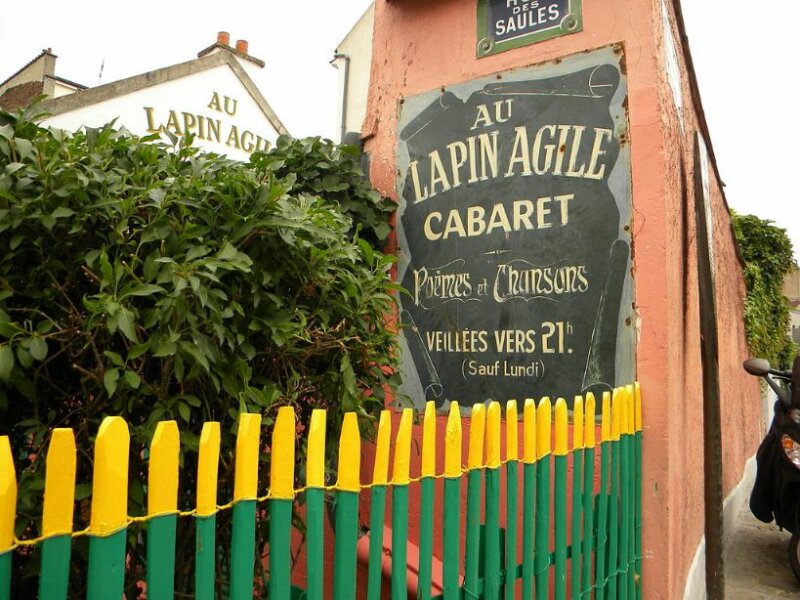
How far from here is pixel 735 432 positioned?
6789 mm

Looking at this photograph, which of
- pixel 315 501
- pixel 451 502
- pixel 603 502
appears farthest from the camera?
pixel 603 502

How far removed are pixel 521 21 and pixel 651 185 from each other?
1254mm

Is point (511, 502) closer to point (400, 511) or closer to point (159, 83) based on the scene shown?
point (400, 511)

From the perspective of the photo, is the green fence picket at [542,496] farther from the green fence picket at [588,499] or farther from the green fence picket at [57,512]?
the green fence picket at [57,512]

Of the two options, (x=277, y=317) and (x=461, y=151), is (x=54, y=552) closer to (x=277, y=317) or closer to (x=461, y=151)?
(x=277, y=317)

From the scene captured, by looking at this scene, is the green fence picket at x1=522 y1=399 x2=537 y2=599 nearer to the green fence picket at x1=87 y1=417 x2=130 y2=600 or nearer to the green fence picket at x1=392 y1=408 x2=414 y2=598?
the green fence picket at x1=392 y1=408 x2=414 y2=598

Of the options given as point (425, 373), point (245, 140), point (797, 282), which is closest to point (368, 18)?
point (245, 140)

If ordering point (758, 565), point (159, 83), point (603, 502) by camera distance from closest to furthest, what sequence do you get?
1. point (603, 502)
2. point (758, 565)
3. point (159, 83)

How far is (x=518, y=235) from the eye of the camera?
3.34 meters

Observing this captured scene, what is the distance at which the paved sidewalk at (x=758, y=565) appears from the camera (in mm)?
4578

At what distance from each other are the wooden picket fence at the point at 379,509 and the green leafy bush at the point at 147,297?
337mm

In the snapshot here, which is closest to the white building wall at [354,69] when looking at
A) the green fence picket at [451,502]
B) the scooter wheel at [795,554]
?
the scooter wheel at [795,554]

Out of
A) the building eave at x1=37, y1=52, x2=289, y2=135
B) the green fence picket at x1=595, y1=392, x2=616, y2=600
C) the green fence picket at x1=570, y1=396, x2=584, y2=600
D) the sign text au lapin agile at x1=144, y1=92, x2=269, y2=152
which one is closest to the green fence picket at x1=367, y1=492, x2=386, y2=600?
the green fence picket at x1=570, y1=396, x2=584, y2=600

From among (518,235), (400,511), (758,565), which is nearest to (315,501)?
(400,511)
